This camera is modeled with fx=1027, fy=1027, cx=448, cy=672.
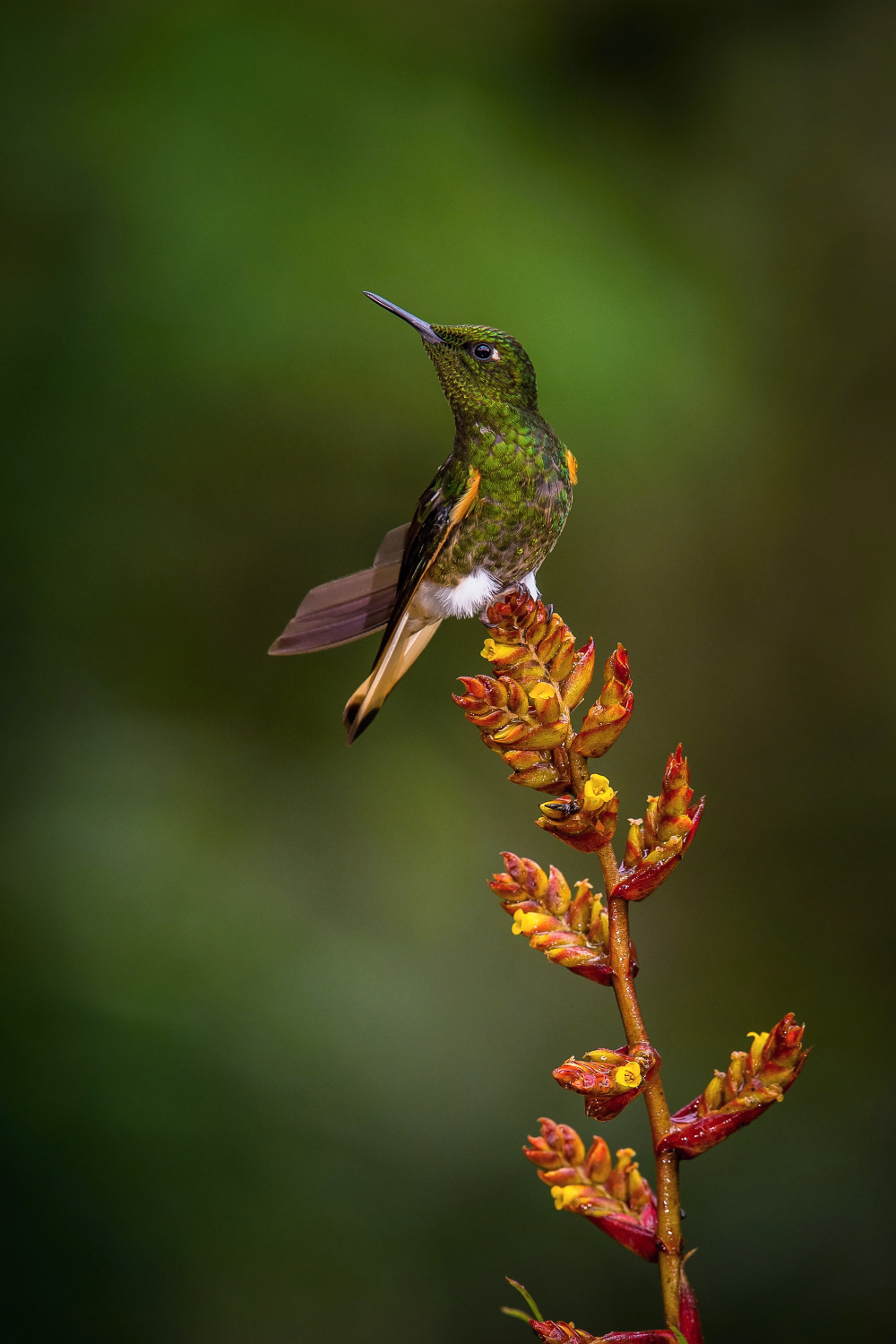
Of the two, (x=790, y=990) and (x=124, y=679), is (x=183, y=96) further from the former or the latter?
(x=790, y=990)

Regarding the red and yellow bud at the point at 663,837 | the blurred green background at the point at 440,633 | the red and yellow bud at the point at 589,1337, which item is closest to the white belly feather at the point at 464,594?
the red and yellow bud at the point at 663,837

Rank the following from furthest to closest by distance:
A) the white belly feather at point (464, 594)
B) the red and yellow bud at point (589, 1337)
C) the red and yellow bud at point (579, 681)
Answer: the white belly feather at point (464, 594), the red and yellow bud at point (579, 681), the red and yellow bud at point (589, 1337)

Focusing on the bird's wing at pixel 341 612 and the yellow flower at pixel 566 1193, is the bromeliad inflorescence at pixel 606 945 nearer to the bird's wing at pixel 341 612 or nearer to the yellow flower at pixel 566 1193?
the yellow flower at pixel 566 1193

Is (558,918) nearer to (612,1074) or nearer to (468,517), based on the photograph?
(612,1074)

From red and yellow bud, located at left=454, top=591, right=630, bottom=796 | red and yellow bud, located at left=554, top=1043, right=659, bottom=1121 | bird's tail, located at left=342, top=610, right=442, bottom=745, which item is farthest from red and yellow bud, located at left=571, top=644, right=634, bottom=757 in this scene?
bird's tail, located at left=342, top=610, right=442, bottom=745

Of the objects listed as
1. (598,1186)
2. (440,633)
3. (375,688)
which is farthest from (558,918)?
(440,633)

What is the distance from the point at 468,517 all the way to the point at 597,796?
398 millimetres

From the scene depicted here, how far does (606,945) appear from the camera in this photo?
0.46 metres

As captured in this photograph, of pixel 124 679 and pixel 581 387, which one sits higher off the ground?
pixel 581 387

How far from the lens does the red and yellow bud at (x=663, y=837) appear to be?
1.46 ft

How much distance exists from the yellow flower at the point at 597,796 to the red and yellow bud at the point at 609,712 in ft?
0.06

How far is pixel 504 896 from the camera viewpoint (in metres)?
0.48

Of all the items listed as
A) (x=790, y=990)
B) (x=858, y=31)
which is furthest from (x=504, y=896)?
(x=858, y=31)

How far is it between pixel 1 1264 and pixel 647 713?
4.70 ft
